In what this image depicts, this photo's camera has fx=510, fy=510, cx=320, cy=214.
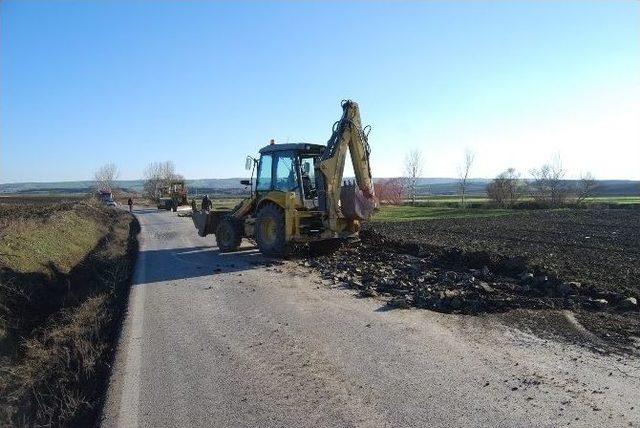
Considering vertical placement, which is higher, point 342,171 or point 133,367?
point 342,171

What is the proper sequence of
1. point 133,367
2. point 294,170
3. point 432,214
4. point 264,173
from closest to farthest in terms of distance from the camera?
point 133,367
point 294,170
point 264,173
point 432,214

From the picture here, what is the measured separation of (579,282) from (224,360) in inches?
249

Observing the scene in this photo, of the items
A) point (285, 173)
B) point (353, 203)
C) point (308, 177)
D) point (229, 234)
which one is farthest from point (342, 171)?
point (229, 234)

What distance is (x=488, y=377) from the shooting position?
16.3 feet

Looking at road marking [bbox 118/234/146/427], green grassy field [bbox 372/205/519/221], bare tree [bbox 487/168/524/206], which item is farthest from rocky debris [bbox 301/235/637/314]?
bare tree [bbox 487/168/524/206]

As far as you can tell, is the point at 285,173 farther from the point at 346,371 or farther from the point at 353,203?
the point at 346,371

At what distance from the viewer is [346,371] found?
523 cm

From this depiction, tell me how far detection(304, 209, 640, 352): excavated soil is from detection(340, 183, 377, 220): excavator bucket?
1076 mm

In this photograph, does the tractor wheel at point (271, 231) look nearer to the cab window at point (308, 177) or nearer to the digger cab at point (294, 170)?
the digger cab at point (294, 170)

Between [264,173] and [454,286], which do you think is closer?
[454,286]

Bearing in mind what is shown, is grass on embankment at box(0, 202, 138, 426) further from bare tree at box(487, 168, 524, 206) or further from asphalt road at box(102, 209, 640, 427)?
bare tree at box(487, 168, 524, 206)

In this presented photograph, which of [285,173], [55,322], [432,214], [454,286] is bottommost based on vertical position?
[55,322]

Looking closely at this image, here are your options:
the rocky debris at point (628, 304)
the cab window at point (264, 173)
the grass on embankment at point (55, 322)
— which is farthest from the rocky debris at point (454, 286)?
the grass on embankment at point (55, 322)

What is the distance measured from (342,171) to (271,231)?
252cm
